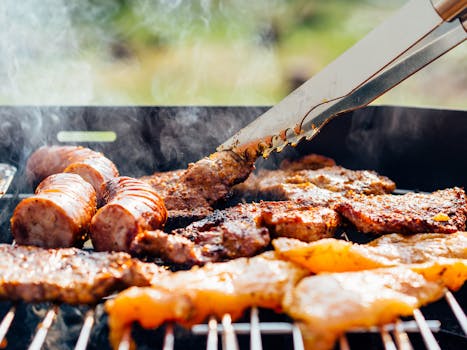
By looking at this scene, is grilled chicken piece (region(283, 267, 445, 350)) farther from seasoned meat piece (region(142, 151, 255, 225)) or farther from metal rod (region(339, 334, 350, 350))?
seasoned meat piece (region(142, 151, 255, 225))

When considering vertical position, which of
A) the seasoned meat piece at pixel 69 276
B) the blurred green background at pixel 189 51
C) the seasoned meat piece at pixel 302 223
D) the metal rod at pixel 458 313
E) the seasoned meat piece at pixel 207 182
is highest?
the blurred green background at pixel 189 51

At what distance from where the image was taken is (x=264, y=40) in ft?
26.6

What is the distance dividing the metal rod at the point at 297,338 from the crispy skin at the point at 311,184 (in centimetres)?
147

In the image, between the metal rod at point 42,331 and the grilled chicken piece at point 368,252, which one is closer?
the metal rod at point 42,331

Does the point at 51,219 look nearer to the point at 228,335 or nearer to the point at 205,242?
the point at 205,242

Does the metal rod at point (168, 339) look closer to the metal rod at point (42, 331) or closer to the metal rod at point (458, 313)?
the metal rod at point (42, 331)

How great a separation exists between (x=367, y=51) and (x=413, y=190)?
2078 mm

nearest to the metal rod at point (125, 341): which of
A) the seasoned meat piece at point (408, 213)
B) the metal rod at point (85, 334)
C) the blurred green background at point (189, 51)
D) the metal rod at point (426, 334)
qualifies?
the metal rod at point (85, 334)

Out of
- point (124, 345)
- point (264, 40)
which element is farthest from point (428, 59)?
point (264, 40)

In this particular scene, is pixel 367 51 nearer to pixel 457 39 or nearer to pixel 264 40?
pixel 457 39

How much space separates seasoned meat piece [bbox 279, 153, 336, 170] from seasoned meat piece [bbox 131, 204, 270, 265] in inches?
62.6

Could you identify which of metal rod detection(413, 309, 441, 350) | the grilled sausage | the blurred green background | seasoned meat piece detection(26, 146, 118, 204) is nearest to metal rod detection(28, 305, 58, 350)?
the grilled sausage

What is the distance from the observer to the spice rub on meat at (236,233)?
2596mm

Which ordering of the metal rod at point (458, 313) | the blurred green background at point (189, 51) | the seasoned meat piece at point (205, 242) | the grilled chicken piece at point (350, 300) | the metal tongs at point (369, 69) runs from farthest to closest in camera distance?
1. the blurred green background at point (189, 51)
2. the seasoned meat piece at point (205, 242)
3. the metal tongs at point (369, 69)
4. the metal rod at point (458, 313)
5. the grilled chicken piece at point (350, 300)
